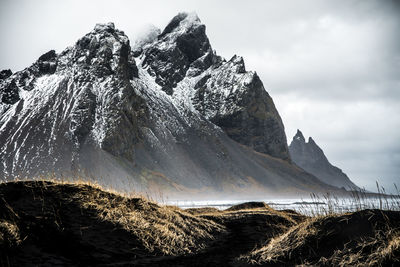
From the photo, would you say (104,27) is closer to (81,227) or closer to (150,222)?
(150,222)

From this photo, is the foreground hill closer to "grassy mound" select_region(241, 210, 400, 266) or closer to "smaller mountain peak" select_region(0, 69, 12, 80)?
"grassy mound" select_region(241, 210, 400, 266)

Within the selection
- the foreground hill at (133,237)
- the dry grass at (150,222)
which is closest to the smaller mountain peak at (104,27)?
the dry grass at (150,222)

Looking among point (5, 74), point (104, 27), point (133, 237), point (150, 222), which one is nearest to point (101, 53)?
point (104, 27)

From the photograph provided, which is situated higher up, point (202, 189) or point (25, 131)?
point (25, 131)

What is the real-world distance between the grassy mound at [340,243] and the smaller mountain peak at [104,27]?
196 m

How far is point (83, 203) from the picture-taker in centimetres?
1113

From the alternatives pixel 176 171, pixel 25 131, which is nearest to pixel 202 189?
pixel 176 171

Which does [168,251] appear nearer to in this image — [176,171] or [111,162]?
[111,162]

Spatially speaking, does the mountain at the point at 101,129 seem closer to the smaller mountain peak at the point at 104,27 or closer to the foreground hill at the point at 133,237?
the smaller mountain peak at the point at 104,27

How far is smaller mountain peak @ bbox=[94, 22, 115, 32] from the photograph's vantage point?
18950 cm

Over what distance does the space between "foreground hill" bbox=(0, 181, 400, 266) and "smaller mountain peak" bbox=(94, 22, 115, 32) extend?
193 meters

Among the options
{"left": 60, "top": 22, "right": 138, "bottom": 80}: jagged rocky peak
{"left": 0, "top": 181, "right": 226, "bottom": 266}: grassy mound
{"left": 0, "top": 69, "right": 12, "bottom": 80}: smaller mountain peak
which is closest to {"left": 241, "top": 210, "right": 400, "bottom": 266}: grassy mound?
{"left": 0, "top": 181, "right": 226, "bottom": 266}: grassy mound

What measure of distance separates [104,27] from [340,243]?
659 ft

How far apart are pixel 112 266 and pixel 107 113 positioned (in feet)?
517
